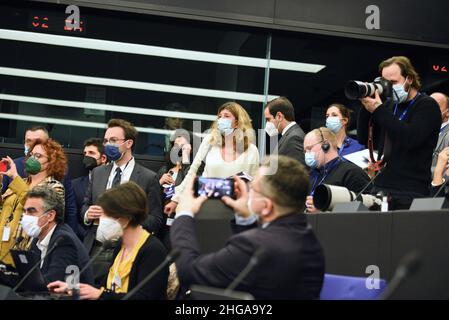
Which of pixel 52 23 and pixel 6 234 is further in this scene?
pixel 52 23

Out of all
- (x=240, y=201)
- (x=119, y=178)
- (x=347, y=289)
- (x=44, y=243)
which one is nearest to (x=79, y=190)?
(x=119, y=178)

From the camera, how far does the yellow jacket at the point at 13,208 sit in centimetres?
575

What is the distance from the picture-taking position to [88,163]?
23.0 ft

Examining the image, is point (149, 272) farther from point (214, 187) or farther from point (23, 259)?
point (214, 187)

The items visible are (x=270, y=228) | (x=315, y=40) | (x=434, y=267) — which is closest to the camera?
(x=270, y=228)

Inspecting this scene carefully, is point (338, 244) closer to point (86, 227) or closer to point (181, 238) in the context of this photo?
point (181, 238)

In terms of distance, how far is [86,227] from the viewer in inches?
243

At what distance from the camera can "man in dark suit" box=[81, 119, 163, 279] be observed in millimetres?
5938

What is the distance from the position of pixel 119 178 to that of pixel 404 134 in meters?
2.47

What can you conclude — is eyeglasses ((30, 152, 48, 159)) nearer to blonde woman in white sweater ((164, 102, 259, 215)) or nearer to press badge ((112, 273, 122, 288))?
blonde woman in white sweater ((164, 102, 259, 215))

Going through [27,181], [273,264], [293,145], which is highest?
[293,145]

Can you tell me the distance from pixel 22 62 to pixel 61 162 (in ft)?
7.28

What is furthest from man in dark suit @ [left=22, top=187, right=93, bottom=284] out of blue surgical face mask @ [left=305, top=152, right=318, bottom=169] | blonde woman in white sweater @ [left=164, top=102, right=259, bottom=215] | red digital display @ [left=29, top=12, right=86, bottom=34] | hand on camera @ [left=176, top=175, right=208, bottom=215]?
red digital display @ [left=29, top=12, right=86, bottom=34]
